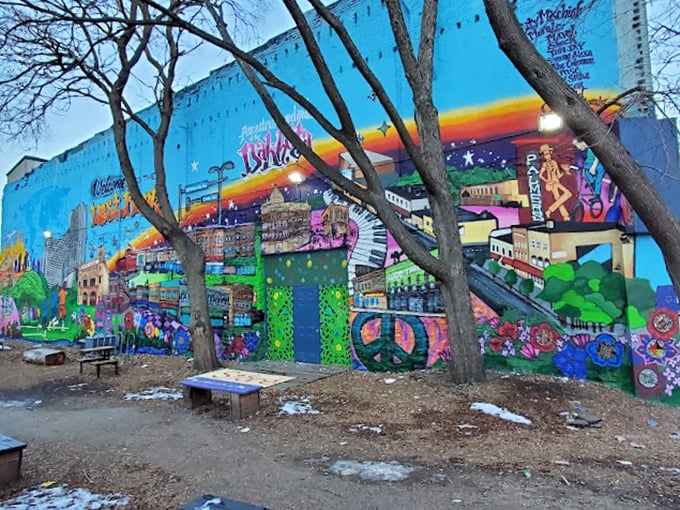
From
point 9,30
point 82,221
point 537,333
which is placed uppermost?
point 9,30

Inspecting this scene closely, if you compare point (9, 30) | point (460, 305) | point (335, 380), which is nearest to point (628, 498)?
point (460, 305)

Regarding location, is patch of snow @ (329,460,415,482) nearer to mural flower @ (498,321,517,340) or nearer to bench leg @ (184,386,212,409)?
bench leg @ (184,386,212,409)

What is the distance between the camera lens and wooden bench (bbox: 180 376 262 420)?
651cm

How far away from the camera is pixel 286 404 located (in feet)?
23.7

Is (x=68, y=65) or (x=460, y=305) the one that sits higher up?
(x=68, y=65)

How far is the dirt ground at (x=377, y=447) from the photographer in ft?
13.2

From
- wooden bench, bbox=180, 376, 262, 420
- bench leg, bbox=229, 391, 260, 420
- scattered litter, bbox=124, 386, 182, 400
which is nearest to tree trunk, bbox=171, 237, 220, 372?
scattered litter, bbox=124, 386, 182, 400

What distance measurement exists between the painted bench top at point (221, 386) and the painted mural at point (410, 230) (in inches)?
149

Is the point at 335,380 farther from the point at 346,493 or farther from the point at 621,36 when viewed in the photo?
the point at 621,36

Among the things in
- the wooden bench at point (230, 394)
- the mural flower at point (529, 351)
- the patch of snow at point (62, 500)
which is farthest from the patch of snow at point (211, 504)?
the mural flower at point (529, 351)

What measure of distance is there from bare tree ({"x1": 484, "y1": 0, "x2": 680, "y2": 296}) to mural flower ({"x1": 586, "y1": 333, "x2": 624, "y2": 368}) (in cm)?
350

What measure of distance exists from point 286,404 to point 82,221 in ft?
49.8

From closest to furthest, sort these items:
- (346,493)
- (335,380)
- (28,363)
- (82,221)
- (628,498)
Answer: (628,498) < (346,493) < (335,380) < (28,363) < (82,221)

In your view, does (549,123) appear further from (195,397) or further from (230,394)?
(195,397)
